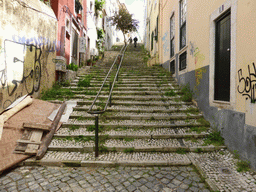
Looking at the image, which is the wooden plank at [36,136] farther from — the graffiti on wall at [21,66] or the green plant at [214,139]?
the green plant at [214,139]

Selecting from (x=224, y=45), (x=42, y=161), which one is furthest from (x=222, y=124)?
(x=42, y=161)

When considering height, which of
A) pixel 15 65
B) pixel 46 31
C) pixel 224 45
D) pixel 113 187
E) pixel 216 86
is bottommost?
pixel 113 187

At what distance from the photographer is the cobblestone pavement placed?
2438mm

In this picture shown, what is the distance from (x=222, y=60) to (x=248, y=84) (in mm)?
1213

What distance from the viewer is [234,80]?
3.28 metres

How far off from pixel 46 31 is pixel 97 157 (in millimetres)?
5023

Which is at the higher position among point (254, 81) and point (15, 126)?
point (254, 81)

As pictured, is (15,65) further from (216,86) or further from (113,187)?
(216,86)

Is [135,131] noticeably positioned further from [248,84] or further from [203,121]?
[248,84]

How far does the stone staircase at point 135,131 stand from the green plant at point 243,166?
1.92ft

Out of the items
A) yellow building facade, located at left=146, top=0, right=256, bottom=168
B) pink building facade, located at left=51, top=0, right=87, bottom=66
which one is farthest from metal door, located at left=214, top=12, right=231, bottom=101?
pink building facade, located at left=51, top=0, right=87, bottom=66

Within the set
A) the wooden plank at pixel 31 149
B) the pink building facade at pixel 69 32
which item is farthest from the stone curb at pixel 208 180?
the pink building facade at pixel 69 32

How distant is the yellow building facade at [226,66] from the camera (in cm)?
287

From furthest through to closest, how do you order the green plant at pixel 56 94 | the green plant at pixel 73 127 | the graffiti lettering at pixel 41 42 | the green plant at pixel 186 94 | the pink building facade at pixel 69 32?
the pink building facade at pixel 69 32 < the green plant at pixel 56 94 < the green plant at pixel 186 94 < the graffiti lettering at pixel 41 42 < the green plant at pixel 73 127
